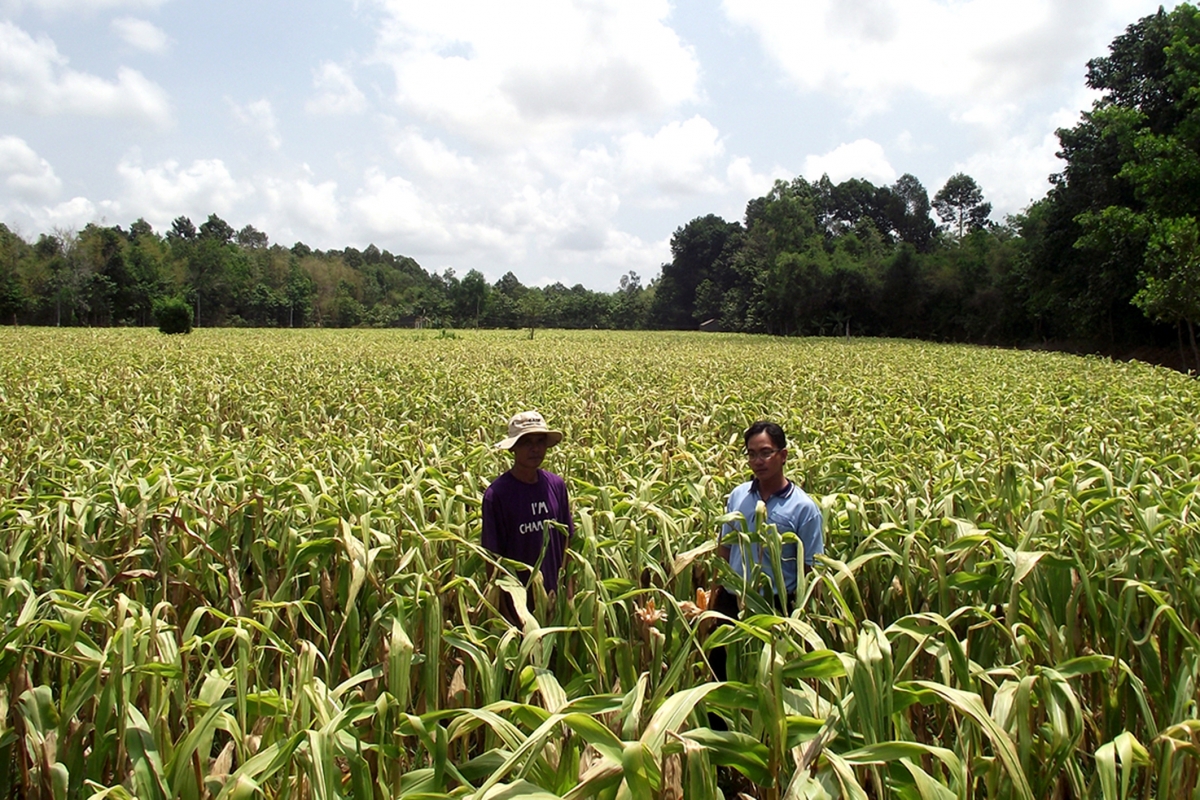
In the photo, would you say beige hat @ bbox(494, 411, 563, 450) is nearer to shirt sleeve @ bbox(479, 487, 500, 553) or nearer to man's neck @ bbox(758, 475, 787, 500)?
shirt sleeve @ bbox(479, 487, 500, 553)

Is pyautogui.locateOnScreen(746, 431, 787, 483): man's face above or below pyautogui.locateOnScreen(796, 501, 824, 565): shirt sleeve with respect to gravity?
above

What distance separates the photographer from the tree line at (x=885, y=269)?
23936mm

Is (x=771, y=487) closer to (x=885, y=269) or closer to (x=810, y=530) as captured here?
(x=810, y=530)

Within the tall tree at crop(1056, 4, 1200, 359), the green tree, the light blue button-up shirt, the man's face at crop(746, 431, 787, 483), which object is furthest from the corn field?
the green tree

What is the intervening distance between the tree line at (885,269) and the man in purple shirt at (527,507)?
22789mm

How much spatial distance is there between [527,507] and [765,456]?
968mm

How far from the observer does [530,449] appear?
301cm

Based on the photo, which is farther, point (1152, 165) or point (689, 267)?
point (689, 267)

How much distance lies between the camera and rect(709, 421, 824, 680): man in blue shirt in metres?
2.85

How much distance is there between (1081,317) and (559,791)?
109 ft

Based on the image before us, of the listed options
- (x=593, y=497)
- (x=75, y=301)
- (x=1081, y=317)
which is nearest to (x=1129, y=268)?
(x=1081, y=317)

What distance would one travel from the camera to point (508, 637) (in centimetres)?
188

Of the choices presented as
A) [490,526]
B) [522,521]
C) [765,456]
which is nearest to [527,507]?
[522,521]

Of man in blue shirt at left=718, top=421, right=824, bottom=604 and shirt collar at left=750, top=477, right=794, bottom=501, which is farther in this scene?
shirt collar at left=750, top=477, right=794, bottom=501
